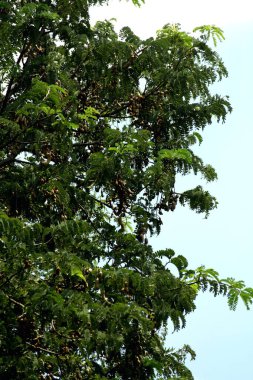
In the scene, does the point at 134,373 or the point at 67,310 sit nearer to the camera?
the point at 67,310

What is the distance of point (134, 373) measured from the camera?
9281 millimetres

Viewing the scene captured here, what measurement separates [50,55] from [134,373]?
553 centimetres

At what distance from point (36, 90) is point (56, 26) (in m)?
3.09

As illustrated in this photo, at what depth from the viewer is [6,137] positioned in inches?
454

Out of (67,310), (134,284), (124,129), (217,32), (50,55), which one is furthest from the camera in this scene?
(217,32)

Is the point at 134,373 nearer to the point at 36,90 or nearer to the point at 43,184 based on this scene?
the point at 43,184

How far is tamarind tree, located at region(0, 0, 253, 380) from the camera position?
29.0 ft

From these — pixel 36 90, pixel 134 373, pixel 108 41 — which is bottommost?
pixel 134 373

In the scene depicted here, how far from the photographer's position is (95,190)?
1091 cm

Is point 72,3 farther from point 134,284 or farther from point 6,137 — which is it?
point 134,284

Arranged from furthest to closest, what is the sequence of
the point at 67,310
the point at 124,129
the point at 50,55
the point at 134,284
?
the point at 50,55, the point at 124,129, the point at 134,284, the point at 67,310

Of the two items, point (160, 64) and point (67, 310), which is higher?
point (160, 64)

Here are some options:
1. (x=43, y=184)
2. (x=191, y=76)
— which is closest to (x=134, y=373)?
(x=43, y=184)

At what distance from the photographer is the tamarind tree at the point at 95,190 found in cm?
884
